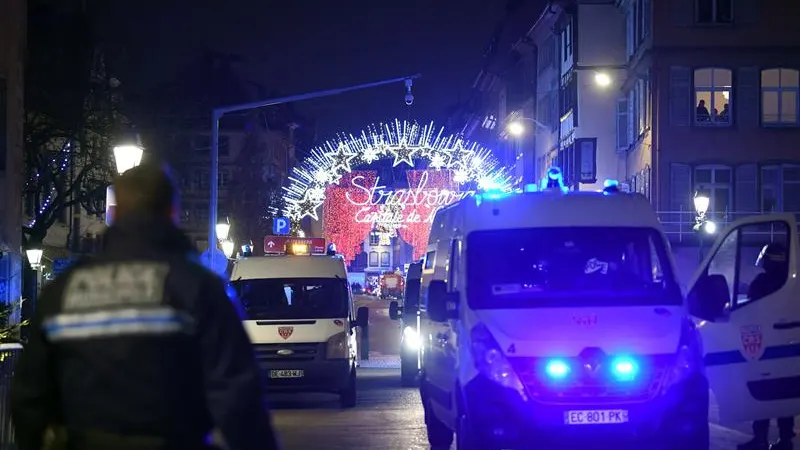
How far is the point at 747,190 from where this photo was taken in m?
44.6

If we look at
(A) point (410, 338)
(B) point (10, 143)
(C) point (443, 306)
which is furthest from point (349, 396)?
(B) point (10, 143)

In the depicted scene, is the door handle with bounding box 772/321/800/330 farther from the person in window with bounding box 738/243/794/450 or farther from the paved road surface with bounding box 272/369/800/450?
the paved road surface with bounding box 272/369/800/450

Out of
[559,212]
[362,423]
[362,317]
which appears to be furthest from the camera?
[362,317]

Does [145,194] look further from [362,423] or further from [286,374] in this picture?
[286,374]

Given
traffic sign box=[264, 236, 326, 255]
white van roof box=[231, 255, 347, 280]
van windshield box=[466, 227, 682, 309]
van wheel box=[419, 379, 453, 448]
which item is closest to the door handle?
van windshield box=[466, 227, 682, 309]

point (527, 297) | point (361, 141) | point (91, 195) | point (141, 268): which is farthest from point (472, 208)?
point (91, 195)

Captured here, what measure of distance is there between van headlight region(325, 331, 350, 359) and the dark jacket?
16.7m

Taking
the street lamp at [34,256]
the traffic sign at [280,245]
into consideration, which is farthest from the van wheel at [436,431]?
the street lamp at [34,256]

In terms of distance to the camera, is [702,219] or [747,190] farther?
[747,190]

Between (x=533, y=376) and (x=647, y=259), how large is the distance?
6.95 feet

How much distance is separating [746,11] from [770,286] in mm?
33990

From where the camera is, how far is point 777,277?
1276 centimetres

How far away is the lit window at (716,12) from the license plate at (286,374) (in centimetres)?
2743

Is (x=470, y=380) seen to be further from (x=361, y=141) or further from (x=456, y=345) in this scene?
(x=361, y=141)
